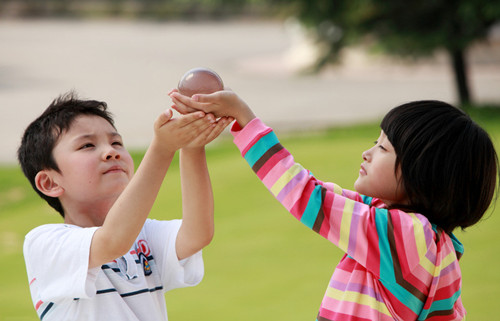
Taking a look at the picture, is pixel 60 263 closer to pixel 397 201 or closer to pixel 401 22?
pixel 397 201

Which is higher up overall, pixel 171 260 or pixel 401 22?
pixel 401 22

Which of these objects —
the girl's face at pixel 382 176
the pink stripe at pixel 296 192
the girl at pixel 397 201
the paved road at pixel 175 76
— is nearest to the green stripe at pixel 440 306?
the girl at pixel 397 201

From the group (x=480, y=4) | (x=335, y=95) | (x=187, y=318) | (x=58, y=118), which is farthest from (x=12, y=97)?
(x=58, y=118)

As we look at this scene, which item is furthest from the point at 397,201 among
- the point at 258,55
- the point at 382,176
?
the point at 258,55

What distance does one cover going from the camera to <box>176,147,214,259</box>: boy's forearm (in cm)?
187

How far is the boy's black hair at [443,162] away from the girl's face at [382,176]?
19 millimetres

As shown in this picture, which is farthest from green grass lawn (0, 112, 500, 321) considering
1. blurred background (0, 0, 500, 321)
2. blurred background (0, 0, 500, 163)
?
blurred background (0, 0, 500, 163)

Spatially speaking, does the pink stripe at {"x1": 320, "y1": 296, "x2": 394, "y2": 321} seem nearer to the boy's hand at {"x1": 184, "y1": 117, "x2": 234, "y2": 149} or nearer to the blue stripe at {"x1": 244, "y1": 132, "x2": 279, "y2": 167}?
the blue stripe at {"x1": 244, "y1": 132, "x2": 279, "y2": 167}

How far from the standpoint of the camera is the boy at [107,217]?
1701 millimetres

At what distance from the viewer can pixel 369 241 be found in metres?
1.65

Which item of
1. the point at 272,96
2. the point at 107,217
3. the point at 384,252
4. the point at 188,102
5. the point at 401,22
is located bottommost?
the point at 272,96

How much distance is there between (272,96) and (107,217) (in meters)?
13.5

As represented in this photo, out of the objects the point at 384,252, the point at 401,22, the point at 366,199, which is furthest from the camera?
the point at 401,22

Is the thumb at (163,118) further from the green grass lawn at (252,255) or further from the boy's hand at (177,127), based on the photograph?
the green grass lawn at (252,255)
